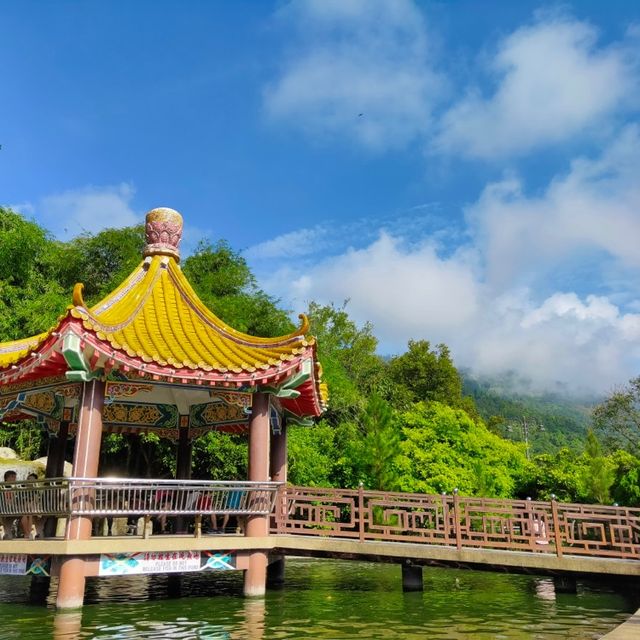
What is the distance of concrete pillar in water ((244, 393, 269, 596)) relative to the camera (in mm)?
10383

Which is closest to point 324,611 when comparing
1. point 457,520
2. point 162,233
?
point 457,520

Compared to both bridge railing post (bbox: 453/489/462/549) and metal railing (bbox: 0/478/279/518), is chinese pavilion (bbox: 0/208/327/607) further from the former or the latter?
bridge railing post (bbox: 453/489/462/549)

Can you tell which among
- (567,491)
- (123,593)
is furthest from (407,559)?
(567,491)

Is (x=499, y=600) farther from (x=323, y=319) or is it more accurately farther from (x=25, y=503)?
(x=323, y=319)

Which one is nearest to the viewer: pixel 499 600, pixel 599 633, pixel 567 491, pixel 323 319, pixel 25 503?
pixel 599 633

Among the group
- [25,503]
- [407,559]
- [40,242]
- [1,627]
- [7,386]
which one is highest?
[40,242]

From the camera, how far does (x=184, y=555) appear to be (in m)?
9.90

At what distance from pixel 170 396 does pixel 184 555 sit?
13.4 feet

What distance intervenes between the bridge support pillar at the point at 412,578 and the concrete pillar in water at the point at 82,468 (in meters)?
5.97

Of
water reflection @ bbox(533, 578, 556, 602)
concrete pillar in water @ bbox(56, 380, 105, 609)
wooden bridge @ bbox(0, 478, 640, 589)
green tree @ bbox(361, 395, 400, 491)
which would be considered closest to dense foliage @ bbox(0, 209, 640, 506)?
green tree @ bbox(361, 395, 400, 491)

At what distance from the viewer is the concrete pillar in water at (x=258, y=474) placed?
10383 millimetres

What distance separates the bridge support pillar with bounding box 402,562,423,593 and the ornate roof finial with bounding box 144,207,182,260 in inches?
324

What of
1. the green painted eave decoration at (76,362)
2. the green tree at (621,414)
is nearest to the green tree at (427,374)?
the green tree at (621,414)

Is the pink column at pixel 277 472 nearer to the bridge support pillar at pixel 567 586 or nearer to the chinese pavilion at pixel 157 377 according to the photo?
the chinese pavilion at pixel 157 377
